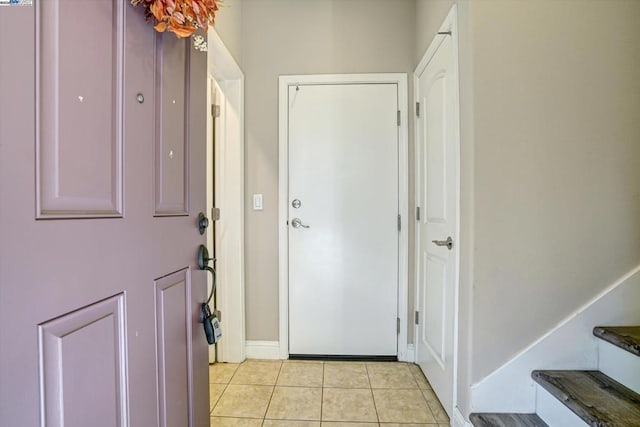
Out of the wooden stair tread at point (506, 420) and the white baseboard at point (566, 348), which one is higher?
the white baseboard at point (566, 348)

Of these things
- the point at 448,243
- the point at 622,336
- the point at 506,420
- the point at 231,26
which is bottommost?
the point at 506,420

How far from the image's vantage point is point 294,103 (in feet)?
7.23

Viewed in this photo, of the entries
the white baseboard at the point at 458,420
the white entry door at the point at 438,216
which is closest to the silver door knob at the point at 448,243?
the white entry door at the point at 438,216

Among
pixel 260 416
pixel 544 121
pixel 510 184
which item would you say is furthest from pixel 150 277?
pixel 544 121

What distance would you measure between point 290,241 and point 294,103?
3.23ft

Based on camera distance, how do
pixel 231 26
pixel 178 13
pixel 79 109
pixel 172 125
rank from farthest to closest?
pixel 231 26 < pixel 172 125 < pixel 178 13 < pixel 79 109

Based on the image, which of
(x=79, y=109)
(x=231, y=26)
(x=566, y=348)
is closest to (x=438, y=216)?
(x=566, y=348)

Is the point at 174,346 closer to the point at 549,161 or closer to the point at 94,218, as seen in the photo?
the point at 94,218

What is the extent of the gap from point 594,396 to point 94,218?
163 cm

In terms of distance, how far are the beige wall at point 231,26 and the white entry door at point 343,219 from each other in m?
0.44

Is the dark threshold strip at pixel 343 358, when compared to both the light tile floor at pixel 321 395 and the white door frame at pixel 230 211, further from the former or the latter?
the white door frame at pixel 230 211

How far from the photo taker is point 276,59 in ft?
7.27

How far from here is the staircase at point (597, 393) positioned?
39.9 inches

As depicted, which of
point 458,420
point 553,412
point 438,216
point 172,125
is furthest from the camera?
point 438,216
